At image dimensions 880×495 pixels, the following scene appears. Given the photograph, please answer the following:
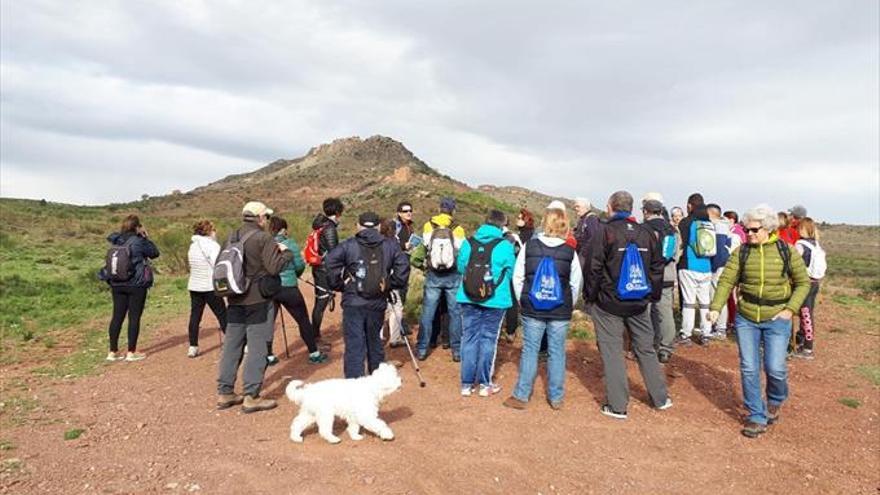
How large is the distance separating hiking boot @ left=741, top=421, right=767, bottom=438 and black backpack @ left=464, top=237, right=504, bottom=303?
2.71 metres

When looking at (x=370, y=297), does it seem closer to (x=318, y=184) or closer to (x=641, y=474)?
(x=641, y=474)

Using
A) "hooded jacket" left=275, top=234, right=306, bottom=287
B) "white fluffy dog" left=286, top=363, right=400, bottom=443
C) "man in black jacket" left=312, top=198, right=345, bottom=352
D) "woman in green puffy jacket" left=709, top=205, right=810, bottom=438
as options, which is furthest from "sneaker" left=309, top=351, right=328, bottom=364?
"woman in green puffy jacket" left=709, top=205, right=810, bottom=438

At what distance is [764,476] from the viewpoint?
4586 millimetres

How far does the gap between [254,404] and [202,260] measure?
2.55 meters

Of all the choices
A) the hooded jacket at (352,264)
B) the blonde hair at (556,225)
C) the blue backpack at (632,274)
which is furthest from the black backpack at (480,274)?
the blue backpack at (632,274)

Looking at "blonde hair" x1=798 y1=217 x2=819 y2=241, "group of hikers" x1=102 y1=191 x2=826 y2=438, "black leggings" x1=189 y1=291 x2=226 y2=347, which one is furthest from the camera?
"blonde hair" x1=798 y1=217 x2=819 y2=241

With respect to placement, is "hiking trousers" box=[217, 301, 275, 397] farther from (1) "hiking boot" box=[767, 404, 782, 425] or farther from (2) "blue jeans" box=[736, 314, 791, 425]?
(1) "hiking boot" box=[767, 404, 782, 425]

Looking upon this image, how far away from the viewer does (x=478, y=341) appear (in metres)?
6.08

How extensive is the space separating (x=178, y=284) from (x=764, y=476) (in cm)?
1477

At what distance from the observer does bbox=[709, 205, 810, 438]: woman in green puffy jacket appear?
16.8 feet

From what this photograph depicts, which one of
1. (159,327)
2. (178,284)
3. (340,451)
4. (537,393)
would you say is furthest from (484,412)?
(178,284)

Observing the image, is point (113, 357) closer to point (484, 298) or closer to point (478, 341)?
point (478, 341)

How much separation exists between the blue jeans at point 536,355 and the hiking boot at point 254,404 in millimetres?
2523

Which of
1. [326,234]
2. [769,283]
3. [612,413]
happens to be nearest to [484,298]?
[612,413]
